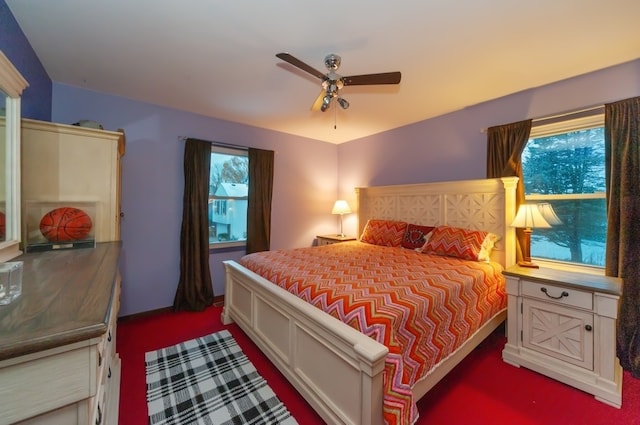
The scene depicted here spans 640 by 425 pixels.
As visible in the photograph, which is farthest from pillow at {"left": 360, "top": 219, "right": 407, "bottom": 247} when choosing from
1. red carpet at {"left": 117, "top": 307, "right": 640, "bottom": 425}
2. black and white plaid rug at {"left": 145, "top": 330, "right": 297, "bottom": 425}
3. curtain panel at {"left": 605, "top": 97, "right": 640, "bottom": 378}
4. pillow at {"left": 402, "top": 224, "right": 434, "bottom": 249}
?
black and white plaid rug at {"left": 145, "top": 330, "right": 297, "bottom": 425}

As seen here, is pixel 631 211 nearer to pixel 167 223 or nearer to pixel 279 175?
pixel 279 175

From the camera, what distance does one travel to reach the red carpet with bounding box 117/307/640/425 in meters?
1.56

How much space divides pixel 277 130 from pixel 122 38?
2.25 meters

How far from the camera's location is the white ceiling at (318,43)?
1567 millimetres

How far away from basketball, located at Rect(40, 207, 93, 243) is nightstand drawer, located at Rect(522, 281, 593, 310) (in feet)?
10.7

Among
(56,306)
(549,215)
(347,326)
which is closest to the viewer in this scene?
(56,306)

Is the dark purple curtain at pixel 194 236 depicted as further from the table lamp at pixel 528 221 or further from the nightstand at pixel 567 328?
the table lamp at pixel 528 221

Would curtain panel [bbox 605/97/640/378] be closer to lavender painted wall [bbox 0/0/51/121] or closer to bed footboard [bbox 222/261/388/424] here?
bed footboard [bbox 222/261/388/424]

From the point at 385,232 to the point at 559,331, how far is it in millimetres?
1868

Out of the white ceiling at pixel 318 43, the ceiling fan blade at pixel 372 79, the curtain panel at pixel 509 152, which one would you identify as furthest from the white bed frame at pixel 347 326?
the ceiling fan blade at pixel 372 79

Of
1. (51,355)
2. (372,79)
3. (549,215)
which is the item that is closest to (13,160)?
(51,355)

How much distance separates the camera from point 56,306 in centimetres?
77

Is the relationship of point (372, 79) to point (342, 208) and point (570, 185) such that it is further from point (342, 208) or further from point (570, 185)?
point (342, 208)

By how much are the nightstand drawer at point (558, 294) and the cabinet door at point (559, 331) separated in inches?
1.8
